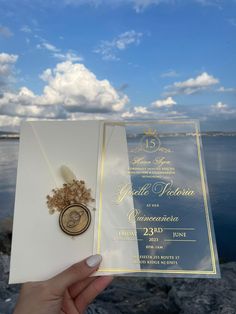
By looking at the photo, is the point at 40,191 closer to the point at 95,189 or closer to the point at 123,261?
the point at 95,189

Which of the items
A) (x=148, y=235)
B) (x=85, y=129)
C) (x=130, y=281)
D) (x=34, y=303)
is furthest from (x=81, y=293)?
(x=130, y=281)

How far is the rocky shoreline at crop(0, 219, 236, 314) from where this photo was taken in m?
1.63

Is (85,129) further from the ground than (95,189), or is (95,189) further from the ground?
(85,129)

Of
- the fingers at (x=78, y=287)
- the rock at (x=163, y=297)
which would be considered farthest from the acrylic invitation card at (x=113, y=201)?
the rock at (x=163, y=297)

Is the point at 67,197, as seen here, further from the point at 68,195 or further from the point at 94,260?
the point at 94,260

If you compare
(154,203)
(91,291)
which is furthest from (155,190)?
(91,291)

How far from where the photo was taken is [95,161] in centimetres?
86

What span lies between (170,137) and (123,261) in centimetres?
35

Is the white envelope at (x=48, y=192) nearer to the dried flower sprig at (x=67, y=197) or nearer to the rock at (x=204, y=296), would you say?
the dried flower sprig at (x=67, y=197)

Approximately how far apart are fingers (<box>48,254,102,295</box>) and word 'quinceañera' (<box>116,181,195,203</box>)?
0.16 metres

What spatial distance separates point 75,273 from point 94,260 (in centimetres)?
5

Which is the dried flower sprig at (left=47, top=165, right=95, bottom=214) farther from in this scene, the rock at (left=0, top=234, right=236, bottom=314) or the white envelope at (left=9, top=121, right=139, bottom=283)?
the rock at (left=0, top=234, right=236, bottom=314)

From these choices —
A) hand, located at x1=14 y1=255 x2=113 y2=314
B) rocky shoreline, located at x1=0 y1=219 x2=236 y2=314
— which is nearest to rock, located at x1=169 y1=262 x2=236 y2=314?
rocky shoreline, located at x1=0 y1=219 x2=236 y2=314

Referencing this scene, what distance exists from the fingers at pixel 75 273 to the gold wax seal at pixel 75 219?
0.08 meters
